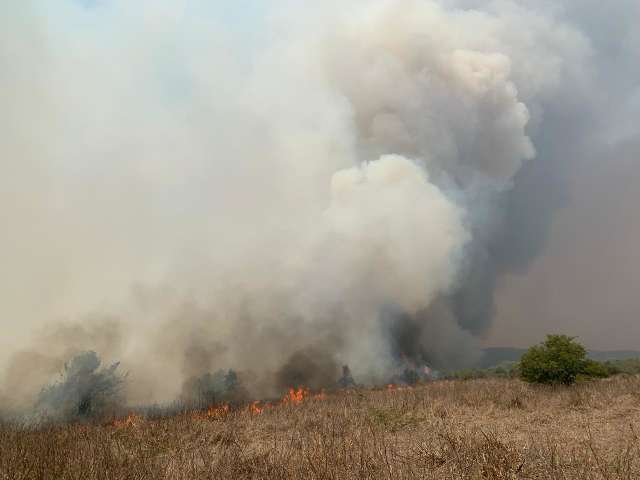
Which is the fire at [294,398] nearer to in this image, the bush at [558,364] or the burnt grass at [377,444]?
the burnt grass at [377,444]

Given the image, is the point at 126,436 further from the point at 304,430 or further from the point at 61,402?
the point at 61,402

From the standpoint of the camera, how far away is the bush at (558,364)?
74.7ft

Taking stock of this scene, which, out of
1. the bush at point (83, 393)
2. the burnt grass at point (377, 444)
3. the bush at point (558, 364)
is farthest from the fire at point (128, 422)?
the bush at point (558, 364)

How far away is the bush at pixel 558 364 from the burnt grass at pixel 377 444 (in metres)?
4.96

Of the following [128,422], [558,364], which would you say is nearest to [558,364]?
[558,364]

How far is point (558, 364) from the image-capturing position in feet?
74.8

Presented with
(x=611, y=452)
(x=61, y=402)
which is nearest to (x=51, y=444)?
(x=611, y=452)

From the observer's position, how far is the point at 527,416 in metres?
13.6

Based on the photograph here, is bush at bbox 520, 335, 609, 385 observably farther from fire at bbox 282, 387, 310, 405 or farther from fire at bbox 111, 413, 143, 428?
fire at bbox 111, 413, 143, 428

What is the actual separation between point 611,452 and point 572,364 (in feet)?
54.5

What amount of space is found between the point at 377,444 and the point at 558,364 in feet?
58.5

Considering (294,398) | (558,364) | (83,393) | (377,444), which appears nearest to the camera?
(377,444)

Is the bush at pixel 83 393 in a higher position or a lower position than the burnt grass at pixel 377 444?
higher

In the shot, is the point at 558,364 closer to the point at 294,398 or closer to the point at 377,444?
Answer: the point at 294,398
